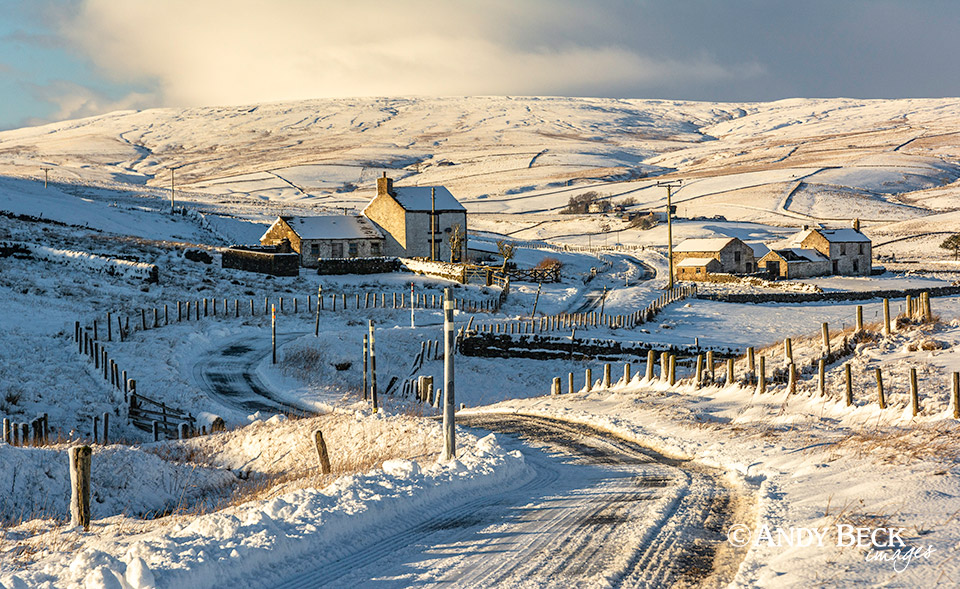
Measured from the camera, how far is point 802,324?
5262 centimetres

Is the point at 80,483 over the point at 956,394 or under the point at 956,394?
under

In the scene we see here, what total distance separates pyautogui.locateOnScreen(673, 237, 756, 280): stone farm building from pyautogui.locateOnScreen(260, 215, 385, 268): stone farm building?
35.8 meters

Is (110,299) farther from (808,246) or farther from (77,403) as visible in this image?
(808,246)

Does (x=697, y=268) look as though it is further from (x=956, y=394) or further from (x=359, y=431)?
(x=359, y=431)

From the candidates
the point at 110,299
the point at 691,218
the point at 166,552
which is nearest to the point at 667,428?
the point at 166,552

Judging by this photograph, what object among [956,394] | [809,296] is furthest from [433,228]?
[956,394]

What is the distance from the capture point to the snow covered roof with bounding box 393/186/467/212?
79.9m

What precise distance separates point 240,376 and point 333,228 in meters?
48.1

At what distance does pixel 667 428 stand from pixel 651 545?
28.3 ft

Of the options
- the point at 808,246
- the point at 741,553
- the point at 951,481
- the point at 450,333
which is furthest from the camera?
the point at 808,246

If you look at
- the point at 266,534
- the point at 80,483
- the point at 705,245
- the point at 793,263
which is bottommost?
the point at 266,534

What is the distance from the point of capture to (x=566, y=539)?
9039 mm

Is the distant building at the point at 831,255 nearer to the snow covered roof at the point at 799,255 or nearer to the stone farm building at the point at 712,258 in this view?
the snow covered roof at the point at 799,255

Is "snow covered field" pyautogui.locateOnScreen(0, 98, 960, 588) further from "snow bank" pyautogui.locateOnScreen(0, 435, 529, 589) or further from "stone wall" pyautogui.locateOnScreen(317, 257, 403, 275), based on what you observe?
"stone wall" pyautogui.locateOnScreen(317, 257, 403, 275)
